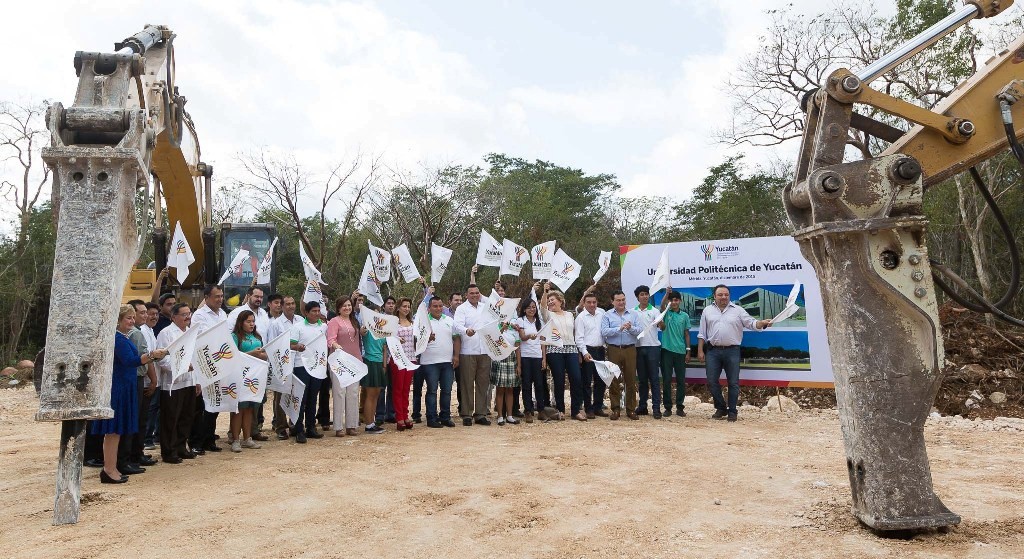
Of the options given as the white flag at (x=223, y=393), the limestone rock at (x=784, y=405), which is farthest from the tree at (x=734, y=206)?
the white flag at (x=223, y=393)

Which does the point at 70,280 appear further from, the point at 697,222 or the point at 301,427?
the point at 697,222

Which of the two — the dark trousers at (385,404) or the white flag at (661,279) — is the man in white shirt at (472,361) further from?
A: the white flag at (661,279)

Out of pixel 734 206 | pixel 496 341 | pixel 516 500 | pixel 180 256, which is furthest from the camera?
pixel 734 206

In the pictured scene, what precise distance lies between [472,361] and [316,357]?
212 centimetres

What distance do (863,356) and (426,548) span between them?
2.76m

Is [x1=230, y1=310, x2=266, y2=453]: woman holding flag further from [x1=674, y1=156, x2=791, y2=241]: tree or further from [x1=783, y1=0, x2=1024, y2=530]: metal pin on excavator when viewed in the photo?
[x1=674, y1=156, x2=791, y2=241]: tree

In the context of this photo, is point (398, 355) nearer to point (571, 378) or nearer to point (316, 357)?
point (316, 357)

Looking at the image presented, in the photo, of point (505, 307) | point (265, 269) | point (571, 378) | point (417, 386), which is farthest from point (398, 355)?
point (265, 269)

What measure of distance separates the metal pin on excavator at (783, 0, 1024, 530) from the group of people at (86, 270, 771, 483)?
5.44 meters

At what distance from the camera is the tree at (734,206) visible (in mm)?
25284

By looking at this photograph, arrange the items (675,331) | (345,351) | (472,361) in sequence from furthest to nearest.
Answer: (675,331) < (472,361) < (345,351)

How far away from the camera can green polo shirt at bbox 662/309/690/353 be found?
998 cm

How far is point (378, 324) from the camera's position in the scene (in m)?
8.70

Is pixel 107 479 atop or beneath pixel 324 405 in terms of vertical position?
beneath
